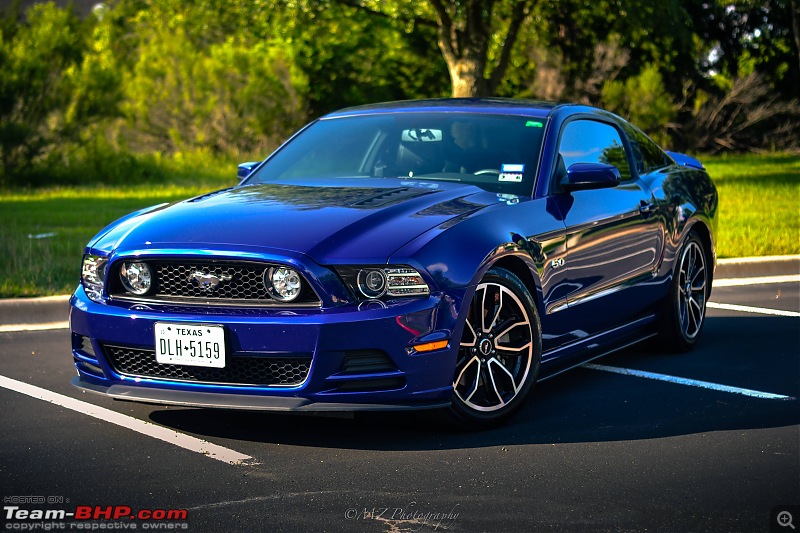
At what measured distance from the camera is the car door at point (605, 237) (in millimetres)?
6633

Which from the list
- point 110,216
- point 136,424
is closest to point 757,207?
point 110,216

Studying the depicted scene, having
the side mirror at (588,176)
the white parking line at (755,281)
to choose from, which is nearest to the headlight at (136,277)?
the side mirror at (588,176)

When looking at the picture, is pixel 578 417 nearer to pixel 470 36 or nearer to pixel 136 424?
pixel 136 424

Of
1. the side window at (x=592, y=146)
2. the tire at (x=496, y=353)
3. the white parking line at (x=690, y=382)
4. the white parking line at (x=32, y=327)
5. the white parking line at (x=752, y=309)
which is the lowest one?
the white parking line at (x=32, y=327)

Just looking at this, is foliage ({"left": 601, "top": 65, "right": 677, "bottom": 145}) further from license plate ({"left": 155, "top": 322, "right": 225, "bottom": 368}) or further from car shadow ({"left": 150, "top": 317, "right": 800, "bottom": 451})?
license plate ({"left": 155, "top": 322, "right": 225, "bottom": 368})

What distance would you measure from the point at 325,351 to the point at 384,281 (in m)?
0.39

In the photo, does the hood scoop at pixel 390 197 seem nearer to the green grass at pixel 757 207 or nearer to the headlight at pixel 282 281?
the headlight at pixel 282 281

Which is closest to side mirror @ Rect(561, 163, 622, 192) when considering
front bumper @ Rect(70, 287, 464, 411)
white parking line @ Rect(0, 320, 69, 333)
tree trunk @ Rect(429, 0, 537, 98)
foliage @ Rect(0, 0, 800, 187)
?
front bumper @ Rect(70, 287, 464, 411)

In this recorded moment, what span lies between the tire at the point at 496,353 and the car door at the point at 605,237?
1.81 ft

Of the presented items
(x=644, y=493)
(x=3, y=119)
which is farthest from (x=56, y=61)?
(x=644, y=493)

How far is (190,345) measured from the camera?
17.7ft

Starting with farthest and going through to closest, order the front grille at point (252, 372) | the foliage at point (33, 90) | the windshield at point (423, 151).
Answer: the foliage at point (33, 90), the windshield at point (423, 151), the front grille at point (252, 372)

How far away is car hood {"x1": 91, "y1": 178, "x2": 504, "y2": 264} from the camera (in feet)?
17.7

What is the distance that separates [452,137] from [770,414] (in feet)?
7.19
